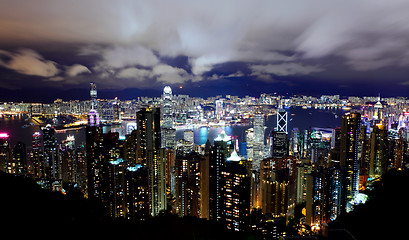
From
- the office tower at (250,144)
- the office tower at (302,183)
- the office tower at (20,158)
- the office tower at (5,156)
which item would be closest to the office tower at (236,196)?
the office tower at (302,183)

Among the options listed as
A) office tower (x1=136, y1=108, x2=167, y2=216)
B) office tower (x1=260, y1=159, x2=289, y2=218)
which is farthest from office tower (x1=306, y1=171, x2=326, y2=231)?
office tower (x1=136, y1=108, x2=167, y2=216)

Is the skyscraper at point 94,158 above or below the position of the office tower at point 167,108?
below

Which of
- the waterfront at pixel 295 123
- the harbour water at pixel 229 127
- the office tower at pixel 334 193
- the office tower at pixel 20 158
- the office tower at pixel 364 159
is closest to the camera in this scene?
the office tower at pixel 334 193

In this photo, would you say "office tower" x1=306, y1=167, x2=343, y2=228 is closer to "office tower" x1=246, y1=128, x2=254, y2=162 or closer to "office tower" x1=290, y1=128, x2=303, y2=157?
"office tower" x1=246, y1=128, x2=254, y2=162

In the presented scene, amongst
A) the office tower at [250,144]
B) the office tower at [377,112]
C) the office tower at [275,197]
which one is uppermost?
the office tower at [377,112]

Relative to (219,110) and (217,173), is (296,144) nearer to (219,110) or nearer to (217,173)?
(219,110)

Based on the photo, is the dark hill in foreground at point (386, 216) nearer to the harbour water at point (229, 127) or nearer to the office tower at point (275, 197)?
the office tower at point (275, 197)
